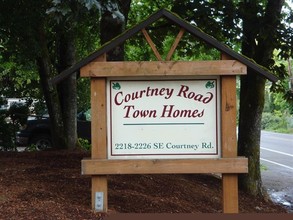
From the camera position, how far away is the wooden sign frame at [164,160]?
4836 mm

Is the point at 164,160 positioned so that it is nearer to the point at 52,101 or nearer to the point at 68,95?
the point at 52,101

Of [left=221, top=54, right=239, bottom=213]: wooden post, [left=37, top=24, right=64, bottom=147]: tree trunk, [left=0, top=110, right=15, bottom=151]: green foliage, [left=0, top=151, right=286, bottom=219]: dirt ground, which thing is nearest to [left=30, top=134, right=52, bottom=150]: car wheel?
[left=0, top=110, right=15, bottom=151]: green foliage

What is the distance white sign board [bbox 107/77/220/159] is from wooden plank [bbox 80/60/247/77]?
0.13 metres

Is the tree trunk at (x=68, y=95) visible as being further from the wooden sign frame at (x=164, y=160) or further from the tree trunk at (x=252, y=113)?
the wooden sign frame at (x=164, y=160)

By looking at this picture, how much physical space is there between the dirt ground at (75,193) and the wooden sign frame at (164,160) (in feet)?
1.84

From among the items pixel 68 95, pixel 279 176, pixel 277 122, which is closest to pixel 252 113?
pixel 68 95

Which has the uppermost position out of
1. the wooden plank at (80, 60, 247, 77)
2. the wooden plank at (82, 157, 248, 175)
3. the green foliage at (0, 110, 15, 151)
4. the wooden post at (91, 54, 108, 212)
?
the wooden plank at (80, 60, 247, 77)

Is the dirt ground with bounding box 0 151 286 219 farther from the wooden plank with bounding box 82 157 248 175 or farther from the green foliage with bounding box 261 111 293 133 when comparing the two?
the green foliage with bounding box 261 111 293 133

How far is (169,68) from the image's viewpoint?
484 centimetres

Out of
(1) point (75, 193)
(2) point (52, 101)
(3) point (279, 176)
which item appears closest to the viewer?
(1) point (75, 193)

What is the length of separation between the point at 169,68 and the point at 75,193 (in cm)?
205

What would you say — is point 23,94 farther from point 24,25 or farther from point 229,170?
point 229,170

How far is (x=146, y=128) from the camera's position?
491 cm

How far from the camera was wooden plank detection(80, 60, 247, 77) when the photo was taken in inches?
190
